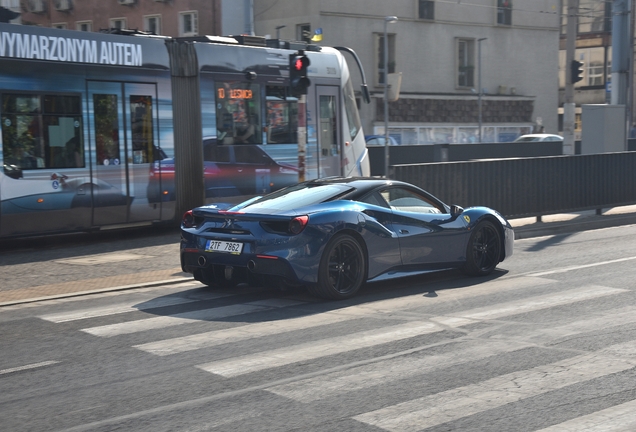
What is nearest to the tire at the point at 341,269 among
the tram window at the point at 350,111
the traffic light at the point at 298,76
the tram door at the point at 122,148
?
the traffic light at the point at 298,76

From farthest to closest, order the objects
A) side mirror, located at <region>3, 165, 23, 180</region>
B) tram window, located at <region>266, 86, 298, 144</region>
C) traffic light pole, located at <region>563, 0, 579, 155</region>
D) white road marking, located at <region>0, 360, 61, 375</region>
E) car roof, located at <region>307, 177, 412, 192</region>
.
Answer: traffic light pole, located at <region>563, 0, 579, 155</region> < tram window, located at <region>266, 86, 298, 144</region> < side mirror, located at <region>3, 165, 23, 180</region> < car roof, located at <region>307, 177, 412, 192</region> < white road marking, located at <region>0, 360, 61, 375</region>

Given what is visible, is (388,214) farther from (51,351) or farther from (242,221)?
(51,351)

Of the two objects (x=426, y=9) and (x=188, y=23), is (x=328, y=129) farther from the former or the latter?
(x=426, y=9)

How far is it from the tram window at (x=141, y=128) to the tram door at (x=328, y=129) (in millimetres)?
4167

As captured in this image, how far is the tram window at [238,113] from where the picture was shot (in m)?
17.0

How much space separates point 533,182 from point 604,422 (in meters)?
12.9

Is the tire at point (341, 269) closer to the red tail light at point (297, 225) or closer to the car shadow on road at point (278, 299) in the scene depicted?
the car shadow on road at point (278, 299)

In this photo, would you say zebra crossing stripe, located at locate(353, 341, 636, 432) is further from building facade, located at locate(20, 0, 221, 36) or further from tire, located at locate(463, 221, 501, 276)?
building facade, located at locate(20, 0, 221, 36)

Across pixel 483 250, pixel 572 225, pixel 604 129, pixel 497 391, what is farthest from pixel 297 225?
pixel 604 129

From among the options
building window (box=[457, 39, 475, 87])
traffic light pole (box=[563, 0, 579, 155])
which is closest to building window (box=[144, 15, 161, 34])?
building window (box=[457, 39, 475, 87])

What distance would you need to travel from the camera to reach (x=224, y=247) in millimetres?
9633

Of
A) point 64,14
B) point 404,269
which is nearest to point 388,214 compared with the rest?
point 404,269

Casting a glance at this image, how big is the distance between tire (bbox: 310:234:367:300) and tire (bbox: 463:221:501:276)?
1858 millimetres

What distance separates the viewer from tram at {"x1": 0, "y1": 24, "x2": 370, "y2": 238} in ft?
45.8
